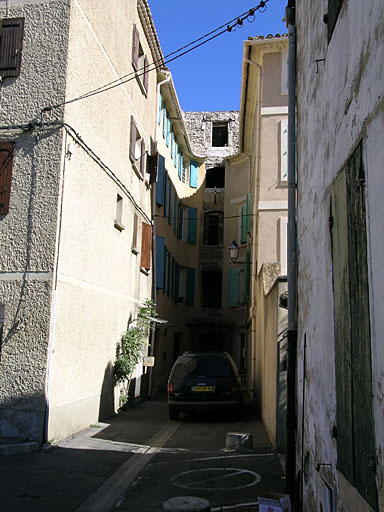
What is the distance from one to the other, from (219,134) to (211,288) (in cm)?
896

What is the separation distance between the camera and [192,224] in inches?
1065

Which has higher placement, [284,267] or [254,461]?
[284,267]

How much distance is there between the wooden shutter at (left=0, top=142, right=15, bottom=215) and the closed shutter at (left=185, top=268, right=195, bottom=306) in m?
16.6

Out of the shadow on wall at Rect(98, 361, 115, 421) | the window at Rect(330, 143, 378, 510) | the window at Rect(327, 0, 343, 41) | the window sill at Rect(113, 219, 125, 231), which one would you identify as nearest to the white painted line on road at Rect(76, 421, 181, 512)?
the shadow on wall at Rect(98, 361, 115, 421)

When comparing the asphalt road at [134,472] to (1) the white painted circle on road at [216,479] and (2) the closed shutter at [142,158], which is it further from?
(2) the closed shutter at [142,158]

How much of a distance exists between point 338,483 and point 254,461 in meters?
4.41

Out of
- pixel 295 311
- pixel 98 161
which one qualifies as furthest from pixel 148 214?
pixel 295 311

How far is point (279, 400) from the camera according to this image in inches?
345

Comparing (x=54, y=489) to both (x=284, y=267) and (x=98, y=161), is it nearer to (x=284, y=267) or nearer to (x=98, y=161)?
(x=98, y=161)

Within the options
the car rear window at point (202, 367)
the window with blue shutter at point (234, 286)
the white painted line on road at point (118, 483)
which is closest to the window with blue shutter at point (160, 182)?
the window with blue shutter at point (234, 286)

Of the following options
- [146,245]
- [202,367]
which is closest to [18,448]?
[202,367]

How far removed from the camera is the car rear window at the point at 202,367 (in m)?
13.1

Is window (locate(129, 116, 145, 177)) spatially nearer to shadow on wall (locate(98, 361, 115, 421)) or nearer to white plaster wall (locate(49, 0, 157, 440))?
white plaster wall (locate(49, 0, 157, 440))

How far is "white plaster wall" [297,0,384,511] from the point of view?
3096 mm
